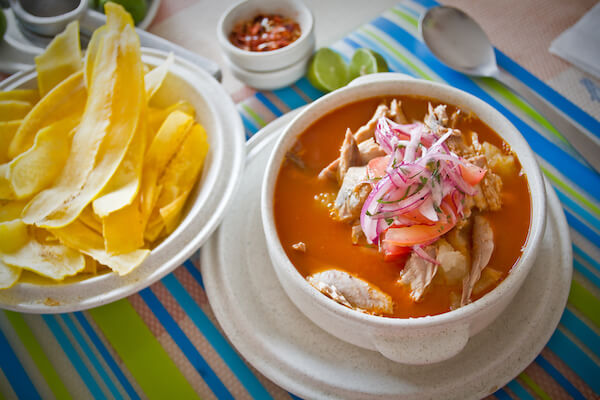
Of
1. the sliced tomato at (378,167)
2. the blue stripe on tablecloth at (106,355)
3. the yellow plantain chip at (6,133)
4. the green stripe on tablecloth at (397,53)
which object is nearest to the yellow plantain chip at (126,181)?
the blue stripe on tablecloth at (106,355)

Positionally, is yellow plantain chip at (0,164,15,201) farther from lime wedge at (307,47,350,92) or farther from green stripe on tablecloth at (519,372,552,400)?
green stripe on tablecloth at (519,372,552,400)

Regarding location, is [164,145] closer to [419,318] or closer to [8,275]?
[8,275]

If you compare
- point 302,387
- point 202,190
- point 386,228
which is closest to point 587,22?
point 386,228

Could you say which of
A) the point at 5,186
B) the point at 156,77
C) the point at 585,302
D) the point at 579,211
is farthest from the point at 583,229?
the point at 5,186

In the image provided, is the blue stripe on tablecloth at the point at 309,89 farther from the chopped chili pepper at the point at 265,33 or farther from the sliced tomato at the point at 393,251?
the sliced tomato at the point at 393,251

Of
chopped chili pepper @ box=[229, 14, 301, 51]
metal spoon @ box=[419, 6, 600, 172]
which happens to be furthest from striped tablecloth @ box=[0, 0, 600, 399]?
chopped chili pepper @ box=[229, 14, 301, 51]

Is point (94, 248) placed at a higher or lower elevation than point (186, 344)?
higher

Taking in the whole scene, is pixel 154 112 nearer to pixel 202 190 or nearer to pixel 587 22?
pixel 202 190
